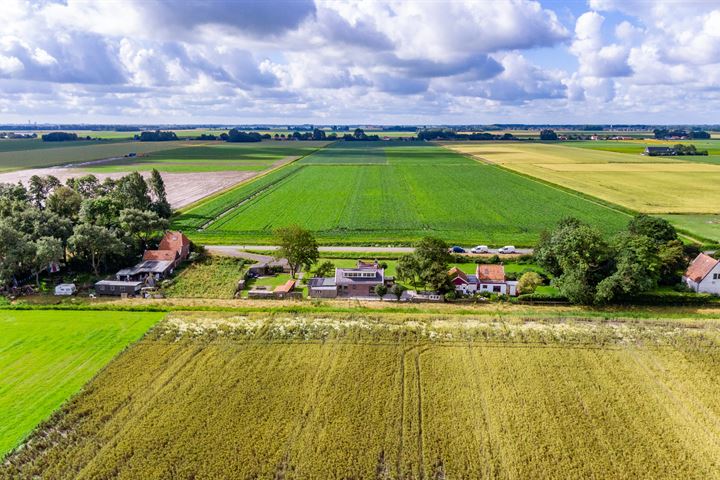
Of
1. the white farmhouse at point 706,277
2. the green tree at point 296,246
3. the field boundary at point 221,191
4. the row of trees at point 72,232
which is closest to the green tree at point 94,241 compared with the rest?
the row of trees at point 72,232

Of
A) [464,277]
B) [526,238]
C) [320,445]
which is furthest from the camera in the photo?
[526,238]

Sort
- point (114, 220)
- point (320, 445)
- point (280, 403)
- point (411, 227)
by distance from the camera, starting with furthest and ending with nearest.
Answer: point (411, 227)
point (114, 220)
point (280, 403)
point (320, 445)

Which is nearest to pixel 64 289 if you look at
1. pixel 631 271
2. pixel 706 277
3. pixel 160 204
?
pixel 160 204

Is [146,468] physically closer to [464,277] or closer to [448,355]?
[448,355]

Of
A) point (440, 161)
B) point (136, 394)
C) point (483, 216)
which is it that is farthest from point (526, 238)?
point (440, 161)

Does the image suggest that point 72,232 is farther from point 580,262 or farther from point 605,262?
point 605,262

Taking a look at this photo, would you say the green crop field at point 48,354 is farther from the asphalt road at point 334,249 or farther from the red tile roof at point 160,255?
the asphalt road at point 334,249

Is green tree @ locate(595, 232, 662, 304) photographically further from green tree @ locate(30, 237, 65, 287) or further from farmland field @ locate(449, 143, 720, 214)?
green tree @ locate(30, 237, 65, 287)
